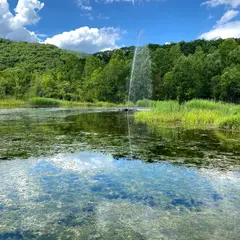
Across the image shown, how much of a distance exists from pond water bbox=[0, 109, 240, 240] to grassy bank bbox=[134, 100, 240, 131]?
18.3ft

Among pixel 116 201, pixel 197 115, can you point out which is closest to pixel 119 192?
pixel 116 201

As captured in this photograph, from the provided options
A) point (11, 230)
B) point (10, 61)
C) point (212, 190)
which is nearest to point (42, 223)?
point (11, 230)

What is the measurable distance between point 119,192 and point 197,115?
12.1m

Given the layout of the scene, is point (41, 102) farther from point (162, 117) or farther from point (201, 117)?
point (201, 117)

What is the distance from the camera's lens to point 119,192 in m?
4.87

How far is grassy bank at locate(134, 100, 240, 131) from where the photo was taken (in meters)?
14.0

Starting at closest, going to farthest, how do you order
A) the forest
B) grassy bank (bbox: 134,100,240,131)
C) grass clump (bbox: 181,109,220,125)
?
grassy bank (bbox: 134,100,240,131), grass clump (bbox: 181,109,220,125), the forest

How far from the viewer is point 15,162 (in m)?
6.84

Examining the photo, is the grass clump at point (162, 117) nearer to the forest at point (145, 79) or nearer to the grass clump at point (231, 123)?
the grass clump at point (231, 123)

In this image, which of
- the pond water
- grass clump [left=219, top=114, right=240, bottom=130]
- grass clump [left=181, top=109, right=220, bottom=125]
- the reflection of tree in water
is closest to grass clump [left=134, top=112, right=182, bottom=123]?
grass clump [left=181, top=109, right=220, bottom=125]

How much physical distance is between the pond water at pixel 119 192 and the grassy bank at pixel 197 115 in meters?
5.58

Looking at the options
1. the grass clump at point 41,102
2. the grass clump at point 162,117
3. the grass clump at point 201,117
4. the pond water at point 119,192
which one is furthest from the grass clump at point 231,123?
the grass clump at point 41,102

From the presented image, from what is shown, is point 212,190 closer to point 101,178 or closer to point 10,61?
point 101,178

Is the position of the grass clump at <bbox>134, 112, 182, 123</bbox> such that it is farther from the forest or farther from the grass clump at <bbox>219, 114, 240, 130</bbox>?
the forest
